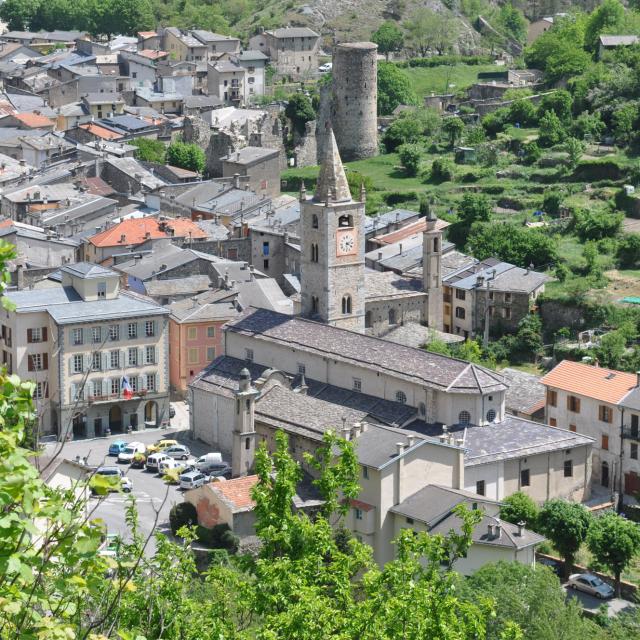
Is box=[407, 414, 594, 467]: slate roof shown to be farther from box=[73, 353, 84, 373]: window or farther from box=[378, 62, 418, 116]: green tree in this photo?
box=[378, 62, 418, 116]: green tree

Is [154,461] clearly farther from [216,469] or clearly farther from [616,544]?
[616,544]

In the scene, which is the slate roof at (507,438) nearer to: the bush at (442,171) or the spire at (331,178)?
the spire at (331,178)

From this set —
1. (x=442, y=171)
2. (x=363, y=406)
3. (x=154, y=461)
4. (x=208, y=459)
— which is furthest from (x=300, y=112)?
(x=363, y=406)

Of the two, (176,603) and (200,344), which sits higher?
(176,603)

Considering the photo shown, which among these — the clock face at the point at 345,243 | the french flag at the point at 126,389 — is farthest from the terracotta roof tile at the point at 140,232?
the clock face at the point at 345,243

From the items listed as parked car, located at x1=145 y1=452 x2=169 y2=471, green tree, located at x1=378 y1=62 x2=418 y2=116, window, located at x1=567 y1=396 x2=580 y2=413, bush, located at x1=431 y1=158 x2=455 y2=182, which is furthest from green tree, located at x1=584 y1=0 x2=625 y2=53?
parked car, located at x1=145 y1=452 x2=169 y2=471

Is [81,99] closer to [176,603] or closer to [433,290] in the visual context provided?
[433,290]

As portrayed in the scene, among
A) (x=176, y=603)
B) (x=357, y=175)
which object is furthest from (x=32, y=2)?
(x=176, y=603)
